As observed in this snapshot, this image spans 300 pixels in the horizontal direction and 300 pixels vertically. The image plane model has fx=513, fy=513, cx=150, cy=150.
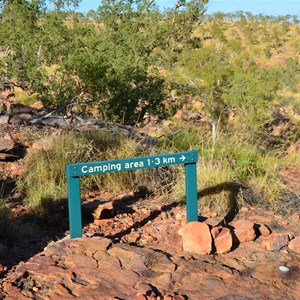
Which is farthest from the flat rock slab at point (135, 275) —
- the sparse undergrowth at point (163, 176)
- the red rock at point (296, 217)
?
the sparse undergrowth at point (163, 176)

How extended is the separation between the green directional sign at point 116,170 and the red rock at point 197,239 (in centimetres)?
34

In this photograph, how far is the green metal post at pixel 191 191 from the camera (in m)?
5.13

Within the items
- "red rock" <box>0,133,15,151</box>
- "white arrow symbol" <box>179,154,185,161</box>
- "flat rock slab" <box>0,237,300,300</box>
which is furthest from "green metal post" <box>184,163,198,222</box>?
"red rock" <box>0,133,15,151</box>

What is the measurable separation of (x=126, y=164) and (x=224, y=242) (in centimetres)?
117

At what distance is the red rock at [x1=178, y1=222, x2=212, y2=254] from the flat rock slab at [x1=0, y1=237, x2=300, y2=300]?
9 centimetres

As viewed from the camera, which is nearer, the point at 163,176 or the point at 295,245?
the point at 295,245

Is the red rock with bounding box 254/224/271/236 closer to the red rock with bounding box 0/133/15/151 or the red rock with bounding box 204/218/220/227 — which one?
the red rock with bounding box 204/218/220/227

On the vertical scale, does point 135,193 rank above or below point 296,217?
above

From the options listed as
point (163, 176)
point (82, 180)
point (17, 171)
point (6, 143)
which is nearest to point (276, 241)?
point (163, 176)

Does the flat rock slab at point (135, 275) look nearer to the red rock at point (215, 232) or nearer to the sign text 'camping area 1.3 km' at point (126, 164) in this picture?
the red rock at point (215, 232)

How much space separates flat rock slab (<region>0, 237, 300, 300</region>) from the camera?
3871 millimetres

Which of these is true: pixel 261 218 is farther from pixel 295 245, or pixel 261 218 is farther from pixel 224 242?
pixel 224 242

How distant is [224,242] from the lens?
4805mm

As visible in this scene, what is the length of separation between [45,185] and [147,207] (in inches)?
50.0
